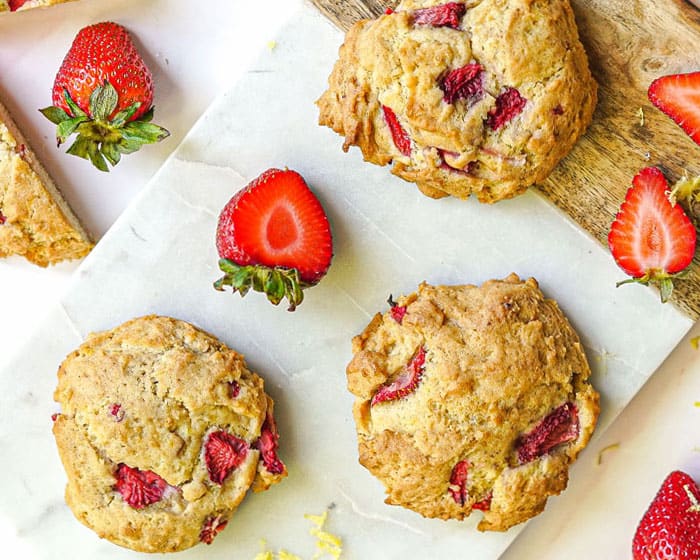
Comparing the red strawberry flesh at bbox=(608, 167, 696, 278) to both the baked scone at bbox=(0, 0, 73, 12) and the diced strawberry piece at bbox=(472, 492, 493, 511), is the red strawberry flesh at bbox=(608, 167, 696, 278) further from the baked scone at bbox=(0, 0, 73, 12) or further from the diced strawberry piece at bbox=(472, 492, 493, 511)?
the baked scone at bbox=(0, 0, 73, 12)

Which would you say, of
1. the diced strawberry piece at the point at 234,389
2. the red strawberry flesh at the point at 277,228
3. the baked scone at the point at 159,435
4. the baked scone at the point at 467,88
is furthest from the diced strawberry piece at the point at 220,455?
the baked scone at the point at 467,88

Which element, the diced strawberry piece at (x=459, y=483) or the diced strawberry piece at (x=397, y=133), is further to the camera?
the diced strawberry piece at (x=459, y=483)

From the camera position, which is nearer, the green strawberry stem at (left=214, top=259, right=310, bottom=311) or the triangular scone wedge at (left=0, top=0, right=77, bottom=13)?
the green strawberry stem at (left=214, top=259, right=310, bottom=311)

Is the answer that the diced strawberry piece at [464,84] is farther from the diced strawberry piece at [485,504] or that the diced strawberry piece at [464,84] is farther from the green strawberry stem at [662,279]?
the diced strawberry piece at [485,504]

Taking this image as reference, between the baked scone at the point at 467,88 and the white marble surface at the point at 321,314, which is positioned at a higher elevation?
the baked scone at the point at 467,88

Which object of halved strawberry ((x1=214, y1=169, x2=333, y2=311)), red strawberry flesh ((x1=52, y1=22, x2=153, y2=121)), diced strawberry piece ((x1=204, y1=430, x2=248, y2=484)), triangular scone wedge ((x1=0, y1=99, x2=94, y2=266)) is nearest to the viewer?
halved strawberry ((x1=214, y1=169, x2=333, y2=311))

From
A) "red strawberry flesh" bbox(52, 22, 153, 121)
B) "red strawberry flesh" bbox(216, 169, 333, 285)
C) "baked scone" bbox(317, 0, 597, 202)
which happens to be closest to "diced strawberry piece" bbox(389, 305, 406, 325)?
"red strawberry flesh" bbox(216, 169, 333, 285)

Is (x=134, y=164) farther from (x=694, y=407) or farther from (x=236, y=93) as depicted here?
(x=694, y=407)

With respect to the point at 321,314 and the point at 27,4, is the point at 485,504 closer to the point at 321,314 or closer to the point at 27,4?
the point at 321,314

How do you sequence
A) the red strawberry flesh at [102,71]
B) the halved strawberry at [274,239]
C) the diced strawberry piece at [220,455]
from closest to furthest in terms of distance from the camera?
the halved strawberry at [274,239] < the diced strawberry piece at [220,455] < the red strawberry flesh at [102,71]
